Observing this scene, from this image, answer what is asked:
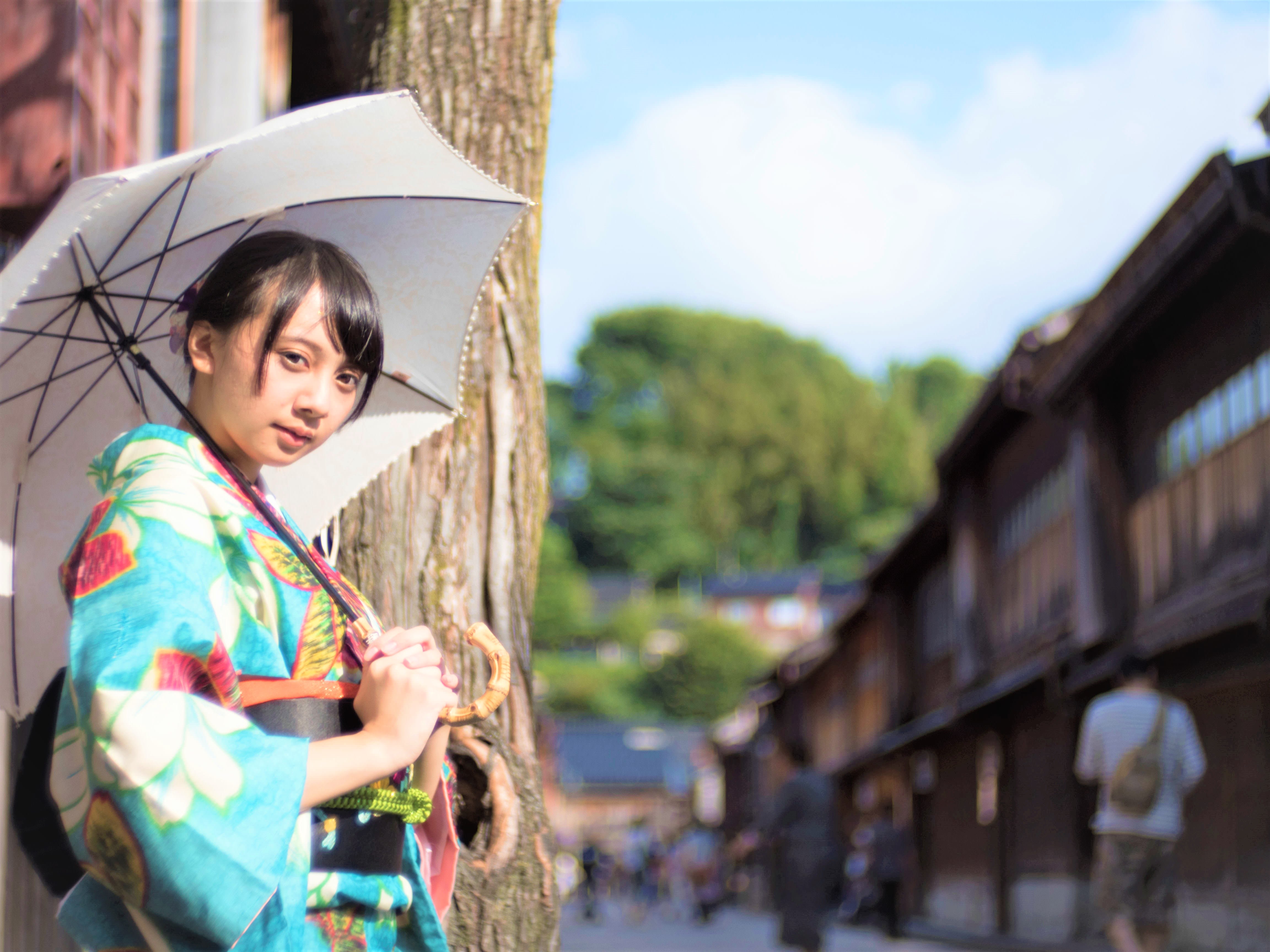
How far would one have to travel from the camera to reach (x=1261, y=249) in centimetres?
1048

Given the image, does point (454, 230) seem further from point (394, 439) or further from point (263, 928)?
point (263, 928)

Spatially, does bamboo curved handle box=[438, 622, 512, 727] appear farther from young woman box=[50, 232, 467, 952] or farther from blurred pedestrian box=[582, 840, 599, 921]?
blurred pedestrian box=[582, 840, 599, 921]

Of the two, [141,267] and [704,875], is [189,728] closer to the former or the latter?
[141,267]

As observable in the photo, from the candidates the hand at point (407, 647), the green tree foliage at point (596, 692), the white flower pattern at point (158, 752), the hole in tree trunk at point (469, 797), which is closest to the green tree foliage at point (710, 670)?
the green tree foliage at point (596, 692)

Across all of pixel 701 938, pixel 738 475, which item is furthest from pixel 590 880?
pixel 738 475

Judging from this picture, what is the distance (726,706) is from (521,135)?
7062 centimetres

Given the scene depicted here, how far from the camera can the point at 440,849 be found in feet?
6.74

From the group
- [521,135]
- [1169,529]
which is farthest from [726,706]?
[521,135]

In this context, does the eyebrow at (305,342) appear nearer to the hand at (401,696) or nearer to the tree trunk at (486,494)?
the hand at (401,696)

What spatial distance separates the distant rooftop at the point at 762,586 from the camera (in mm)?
78375

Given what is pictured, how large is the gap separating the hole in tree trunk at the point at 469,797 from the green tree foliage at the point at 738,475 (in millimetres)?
78674

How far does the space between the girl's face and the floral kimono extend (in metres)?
0.08

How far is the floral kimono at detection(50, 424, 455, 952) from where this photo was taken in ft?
5.01

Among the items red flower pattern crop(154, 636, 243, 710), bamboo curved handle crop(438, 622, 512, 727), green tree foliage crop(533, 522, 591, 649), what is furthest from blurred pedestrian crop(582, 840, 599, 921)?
green tree foliage crop(533, 522, 591, 649)
